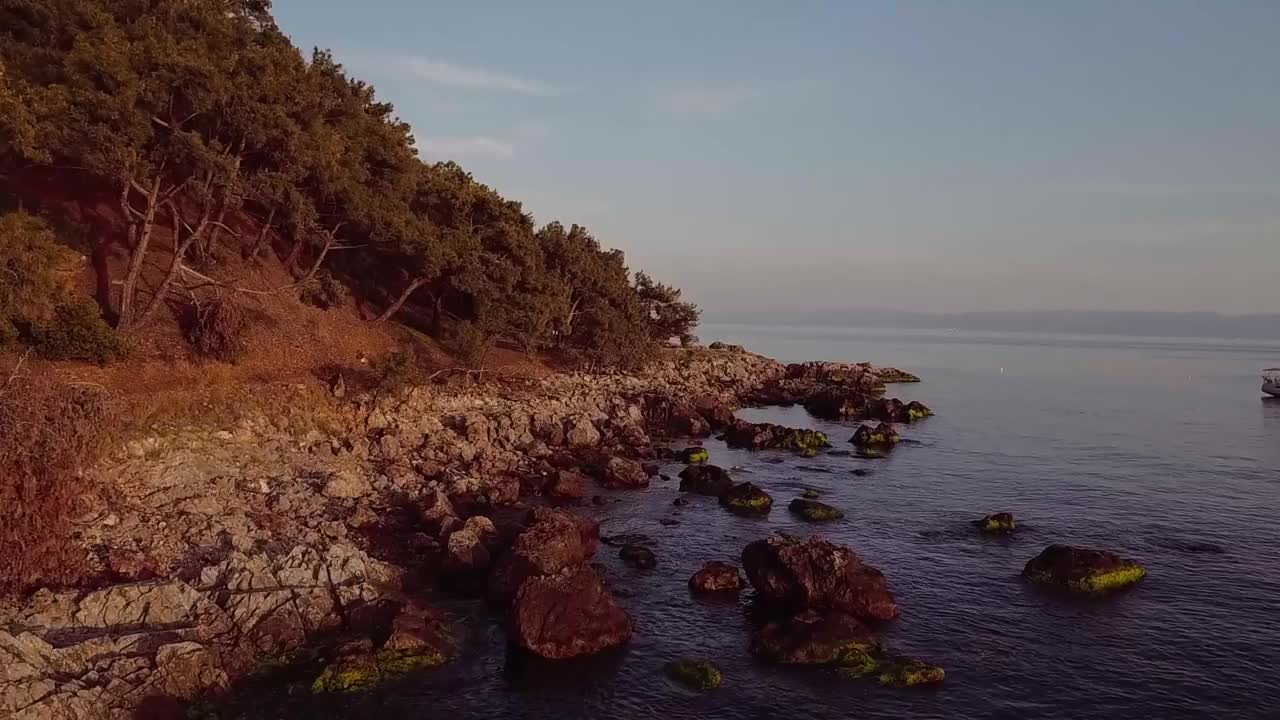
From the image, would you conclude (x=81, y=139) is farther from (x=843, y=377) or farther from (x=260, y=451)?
(x=843, y=377)

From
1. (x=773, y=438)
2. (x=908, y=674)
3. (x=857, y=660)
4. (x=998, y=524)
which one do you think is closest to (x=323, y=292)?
(x=773, y=438)

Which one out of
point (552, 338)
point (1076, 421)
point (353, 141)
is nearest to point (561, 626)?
point (353, 141)

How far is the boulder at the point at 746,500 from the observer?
40188mm

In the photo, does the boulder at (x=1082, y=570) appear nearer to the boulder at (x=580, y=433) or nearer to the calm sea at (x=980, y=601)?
the calm sea at (x=980, y=601)

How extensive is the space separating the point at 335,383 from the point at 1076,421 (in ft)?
228

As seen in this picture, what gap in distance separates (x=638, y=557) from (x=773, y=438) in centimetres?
3042

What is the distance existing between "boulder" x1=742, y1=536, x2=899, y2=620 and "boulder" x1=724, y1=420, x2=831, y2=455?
30.5 meters

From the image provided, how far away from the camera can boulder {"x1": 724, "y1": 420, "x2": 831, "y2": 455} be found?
59.2m

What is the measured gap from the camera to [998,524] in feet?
121

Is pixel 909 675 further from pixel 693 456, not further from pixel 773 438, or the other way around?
pixel 773 438

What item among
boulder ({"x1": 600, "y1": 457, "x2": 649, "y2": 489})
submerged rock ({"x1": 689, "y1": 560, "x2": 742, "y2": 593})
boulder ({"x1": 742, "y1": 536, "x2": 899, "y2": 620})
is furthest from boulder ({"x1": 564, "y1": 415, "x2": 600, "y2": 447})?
boulder ({"x1": 742, "y1": 536, "x2": 899, "y2": 620})

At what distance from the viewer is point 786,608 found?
2714 centimetres

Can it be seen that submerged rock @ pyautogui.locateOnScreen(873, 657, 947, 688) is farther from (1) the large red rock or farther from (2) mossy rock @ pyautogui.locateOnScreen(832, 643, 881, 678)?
(1) the large red rock

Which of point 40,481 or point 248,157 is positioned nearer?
point 40,481
